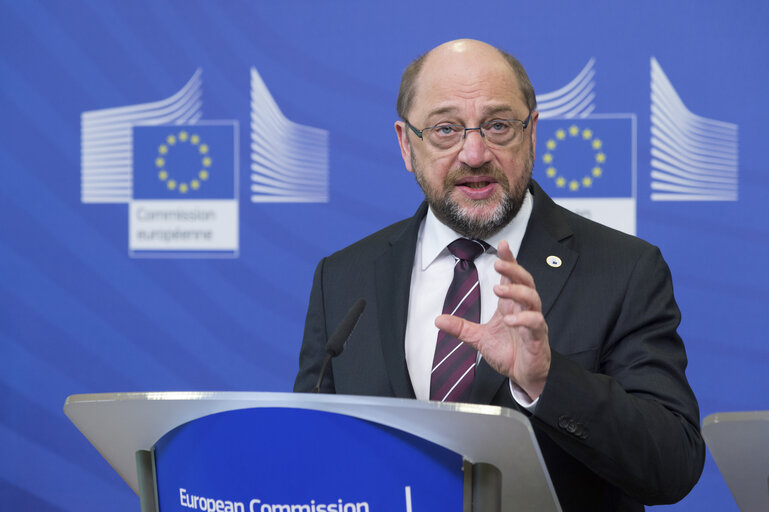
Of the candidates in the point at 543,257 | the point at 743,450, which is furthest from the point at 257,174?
the point at 743,450

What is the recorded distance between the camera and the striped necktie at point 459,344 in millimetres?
1855

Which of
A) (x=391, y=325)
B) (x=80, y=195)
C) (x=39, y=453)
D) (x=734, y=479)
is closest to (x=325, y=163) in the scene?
(x=80, y=195)

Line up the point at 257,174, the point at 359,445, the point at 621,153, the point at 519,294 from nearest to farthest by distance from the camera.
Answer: the point at 359,445 → the point at 519,294 → the point at 621,153 → the point at 257,174

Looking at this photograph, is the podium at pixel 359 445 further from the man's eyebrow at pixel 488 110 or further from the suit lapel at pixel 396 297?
the man's eyebrow at pixel 488 110

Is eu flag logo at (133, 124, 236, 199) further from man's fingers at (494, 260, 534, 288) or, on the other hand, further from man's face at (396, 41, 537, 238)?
man's fingers at (494, 260, 534, 288)

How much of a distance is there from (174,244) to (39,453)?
46.5 inches

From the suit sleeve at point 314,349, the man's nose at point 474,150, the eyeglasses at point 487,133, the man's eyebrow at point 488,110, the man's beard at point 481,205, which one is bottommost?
the suit sleeve at point 314,349

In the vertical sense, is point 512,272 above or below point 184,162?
below

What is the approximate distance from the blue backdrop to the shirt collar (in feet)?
3.93

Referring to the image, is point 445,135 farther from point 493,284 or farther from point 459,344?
point 459,344

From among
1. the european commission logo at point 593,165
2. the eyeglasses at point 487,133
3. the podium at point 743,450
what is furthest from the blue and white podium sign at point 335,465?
the european commission logo at point 593,165

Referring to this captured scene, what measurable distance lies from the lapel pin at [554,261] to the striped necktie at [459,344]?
0.17 metres

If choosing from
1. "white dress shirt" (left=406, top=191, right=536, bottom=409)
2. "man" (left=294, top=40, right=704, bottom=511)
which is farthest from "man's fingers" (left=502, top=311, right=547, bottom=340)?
"white dress shirt" (left=406, top=191, right=536, bottom=409)

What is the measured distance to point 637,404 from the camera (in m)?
1.55
